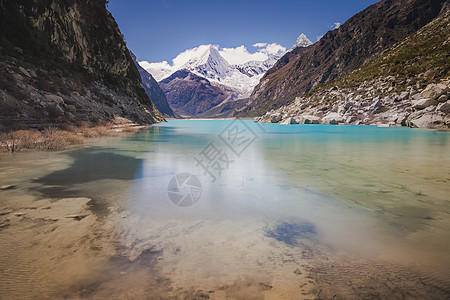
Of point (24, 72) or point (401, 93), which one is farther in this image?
point (401, 93)

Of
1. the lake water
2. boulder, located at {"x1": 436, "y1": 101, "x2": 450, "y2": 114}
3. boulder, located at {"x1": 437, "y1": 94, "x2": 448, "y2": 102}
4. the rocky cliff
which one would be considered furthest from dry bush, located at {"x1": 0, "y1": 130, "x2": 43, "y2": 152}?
boulder, located at {"x1": 437, "y1": 94, "x2": 448, "y2": 102}

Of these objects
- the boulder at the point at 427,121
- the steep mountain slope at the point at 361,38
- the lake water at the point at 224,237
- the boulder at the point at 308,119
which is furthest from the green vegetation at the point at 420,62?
the lake water at the point at 224,237

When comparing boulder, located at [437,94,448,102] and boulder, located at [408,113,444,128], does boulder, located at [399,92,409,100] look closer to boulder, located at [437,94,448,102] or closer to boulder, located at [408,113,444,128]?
boulder, located at [408,113,444,128]

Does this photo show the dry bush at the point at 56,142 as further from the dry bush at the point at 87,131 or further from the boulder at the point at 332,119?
the boulder at the point at 332,119

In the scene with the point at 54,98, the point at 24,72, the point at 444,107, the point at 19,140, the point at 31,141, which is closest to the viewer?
the point at 19,140

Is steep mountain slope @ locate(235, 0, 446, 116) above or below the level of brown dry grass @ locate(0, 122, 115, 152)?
above

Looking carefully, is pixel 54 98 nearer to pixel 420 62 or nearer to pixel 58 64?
pixel 58 64

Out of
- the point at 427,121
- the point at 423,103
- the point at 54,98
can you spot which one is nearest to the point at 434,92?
the point at 423,103
